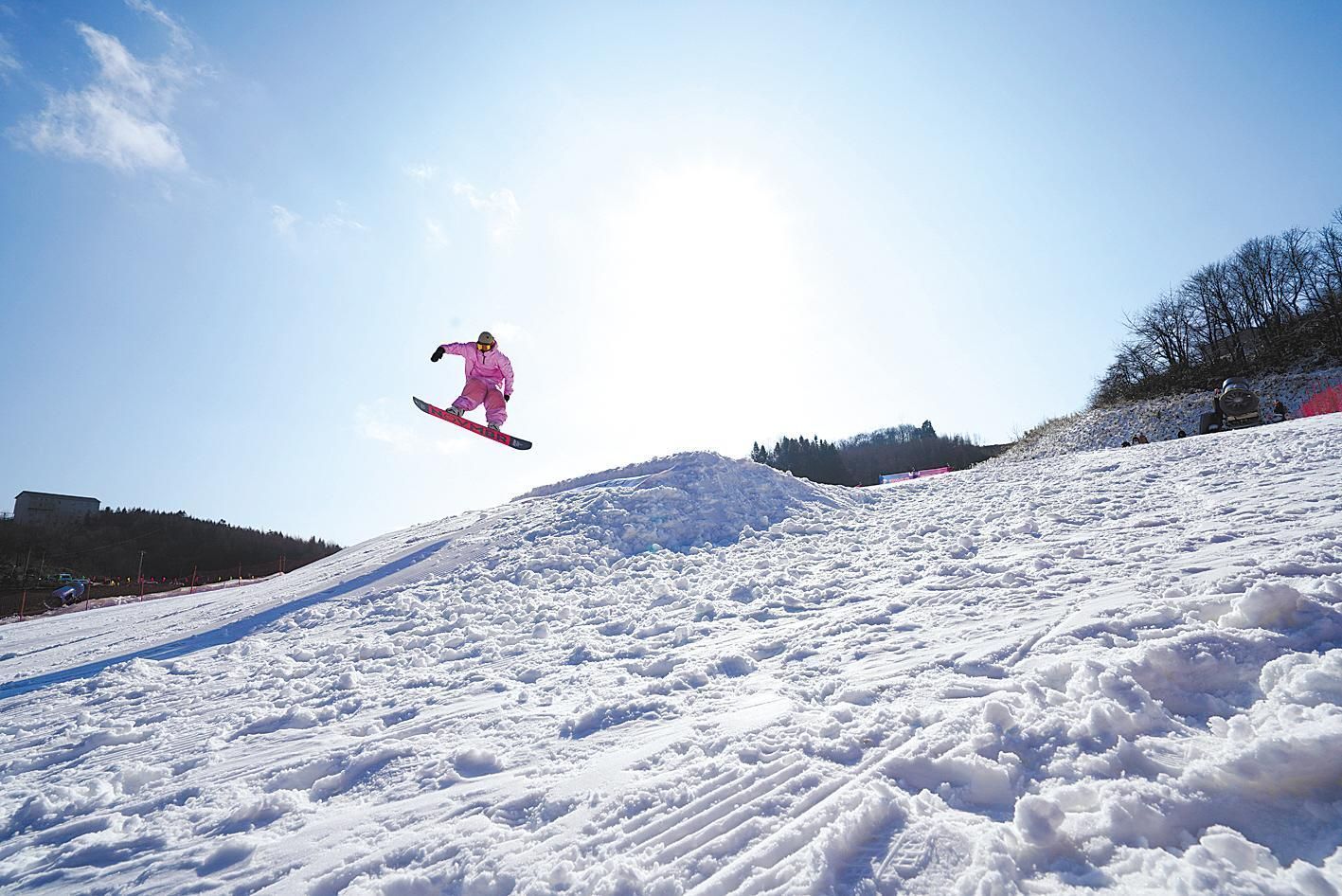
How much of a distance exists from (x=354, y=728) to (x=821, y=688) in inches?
141

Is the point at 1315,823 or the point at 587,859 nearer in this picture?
the point at 1315,823

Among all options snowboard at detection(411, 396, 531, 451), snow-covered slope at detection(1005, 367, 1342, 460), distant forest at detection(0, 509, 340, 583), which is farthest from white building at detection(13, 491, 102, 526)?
snow-covered slope at detection(1005, 367, 1342, 460)

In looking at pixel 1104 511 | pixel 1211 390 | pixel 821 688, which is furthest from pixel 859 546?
pixel 1211 390

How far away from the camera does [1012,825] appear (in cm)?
222

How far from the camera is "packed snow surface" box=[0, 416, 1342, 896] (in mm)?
2219

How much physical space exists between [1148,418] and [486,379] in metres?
34.6

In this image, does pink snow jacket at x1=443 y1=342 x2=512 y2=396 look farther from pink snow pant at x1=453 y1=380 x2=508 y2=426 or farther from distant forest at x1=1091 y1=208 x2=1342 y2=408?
distant forest at x1=1091 y1=208 x2=1342 y2=408

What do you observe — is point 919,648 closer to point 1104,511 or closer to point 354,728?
point 354,728

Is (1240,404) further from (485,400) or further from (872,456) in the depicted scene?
(872,456)

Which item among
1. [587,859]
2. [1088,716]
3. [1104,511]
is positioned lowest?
[587,859]

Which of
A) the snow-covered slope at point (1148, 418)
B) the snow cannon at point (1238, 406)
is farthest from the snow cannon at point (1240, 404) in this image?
the snow-covered slope at point (1148, 418)

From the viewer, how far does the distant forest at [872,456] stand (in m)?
57.5

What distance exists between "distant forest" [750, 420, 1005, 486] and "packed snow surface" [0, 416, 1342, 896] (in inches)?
1800

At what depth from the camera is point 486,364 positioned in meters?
12.3
